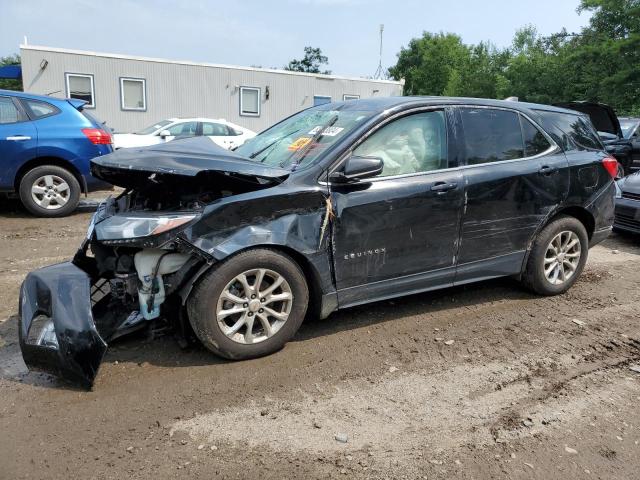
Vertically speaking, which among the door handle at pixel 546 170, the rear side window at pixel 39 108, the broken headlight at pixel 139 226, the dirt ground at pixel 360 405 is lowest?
the dirt ground at pixel 360 405

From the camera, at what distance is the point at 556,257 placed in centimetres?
462

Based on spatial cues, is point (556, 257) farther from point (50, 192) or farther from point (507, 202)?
point (50, 192)

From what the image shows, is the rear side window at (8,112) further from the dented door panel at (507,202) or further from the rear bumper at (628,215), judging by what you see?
the rear bumper at (628,215)

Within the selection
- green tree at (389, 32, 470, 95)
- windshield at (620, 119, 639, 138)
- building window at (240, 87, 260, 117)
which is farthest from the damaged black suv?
green tree at (389, 32, 470, 95)

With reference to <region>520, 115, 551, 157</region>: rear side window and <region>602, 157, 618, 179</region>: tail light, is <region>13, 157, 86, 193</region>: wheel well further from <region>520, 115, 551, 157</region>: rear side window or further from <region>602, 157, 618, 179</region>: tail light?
<region>602, 157, 618, 179</region>: tail light

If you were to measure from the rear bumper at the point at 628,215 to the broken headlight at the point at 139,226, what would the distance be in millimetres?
6215

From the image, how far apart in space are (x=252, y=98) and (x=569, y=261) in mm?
17971

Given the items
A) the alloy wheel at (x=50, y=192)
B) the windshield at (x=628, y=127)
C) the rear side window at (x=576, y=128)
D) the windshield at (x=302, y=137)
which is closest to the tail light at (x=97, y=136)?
the alloy wheel at (x=50, y=192)

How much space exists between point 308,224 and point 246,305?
2.19ft

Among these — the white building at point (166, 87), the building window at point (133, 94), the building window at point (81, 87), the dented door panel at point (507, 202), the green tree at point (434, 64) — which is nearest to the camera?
the dented door panel at point (507, 202)

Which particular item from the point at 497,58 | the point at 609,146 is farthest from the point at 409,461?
the point at 497,58

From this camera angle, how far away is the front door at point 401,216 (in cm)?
357

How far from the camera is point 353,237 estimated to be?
356cm

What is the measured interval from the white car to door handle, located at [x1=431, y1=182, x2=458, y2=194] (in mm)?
9638
